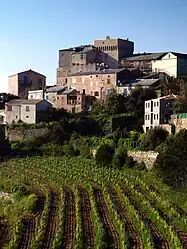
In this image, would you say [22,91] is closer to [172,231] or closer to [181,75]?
[181,75]

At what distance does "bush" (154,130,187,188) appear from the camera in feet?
84.3

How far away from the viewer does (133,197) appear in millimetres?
23562

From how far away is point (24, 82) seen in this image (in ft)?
193

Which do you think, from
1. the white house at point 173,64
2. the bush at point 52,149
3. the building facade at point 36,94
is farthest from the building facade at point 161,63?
the bush at point 52,149

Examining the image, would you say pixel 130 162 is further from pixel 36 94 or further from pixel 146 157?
pixel 36 94

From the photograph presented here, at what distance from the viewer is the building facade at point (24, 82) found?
191ft

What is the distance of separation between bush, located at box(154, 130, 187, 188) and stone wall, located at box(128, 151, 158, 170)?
10.3ft

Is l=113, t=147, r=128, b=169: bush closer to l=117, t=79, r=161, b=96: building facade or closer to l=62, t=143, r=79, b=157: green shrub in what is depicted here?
l=62, t=143, r=79, b=157: green shrub

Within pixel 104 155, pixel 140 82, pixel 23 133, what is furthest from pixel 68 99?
pixel 104 155

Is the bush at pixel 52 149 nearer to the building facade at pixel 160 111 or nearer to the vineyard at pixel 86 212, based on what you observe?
the vineyard at pixel 86 212

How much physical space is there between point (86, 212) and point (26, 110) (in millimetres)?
25966

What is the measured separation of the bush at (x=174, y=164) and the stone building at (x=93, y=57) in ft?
85.7

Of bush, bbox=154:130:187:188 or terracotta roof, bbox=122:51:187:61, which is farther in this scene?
terracotta roof, bbox=122:51:187:61

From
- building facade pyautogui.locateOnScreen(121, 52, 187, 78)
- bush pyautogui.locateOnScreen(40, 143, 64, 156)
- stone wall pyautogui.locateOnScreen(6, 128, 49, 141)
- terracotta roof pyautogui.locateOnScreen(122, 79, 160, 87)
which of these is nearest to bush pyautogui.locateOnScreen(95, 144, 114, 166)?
bush pyautogui.locateOnScreen(40, 143, 64, 156)
